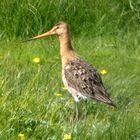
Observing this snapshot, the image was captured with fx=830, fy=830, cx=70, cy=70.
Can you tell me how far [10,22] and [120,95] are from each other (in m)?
2.50

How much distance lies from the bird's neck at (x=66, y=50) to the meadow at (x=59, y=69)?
0.29 metres

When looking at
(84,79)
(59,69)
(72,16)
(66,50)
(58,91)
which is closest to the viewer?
(84,79)

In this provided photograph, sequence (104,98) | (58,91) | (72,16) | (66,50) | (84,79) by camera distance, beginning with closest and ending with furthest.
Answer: (104,98) < (84,79) < (58,91) < (66,50) < (72,16)

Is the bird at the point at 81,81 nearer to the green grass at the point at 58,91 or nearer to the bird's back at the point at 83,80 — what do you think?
the bird's back at the point at 83,80

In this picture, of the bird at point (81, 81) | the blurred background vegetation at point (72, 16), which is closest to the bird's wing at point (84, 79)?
the bird at point (81, 81)

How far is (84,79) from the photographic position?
9094 mm

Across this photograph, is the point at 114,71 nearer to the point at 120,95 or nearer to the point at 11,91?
the point at 120,95

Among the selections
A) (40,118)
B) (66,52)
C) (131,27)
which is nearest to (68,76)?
(66,52)

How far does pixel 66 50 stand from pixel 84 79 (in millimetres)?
696

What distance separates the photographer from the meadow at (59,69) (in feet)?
25.8

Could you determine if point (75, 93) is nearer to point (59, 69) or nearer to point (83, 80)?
point (83, 80)

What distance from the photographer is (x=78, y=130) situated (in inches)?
309

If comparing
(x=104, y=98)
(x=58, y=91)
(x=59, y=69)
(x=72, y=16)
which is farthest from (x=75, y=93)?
(x=72, y=16)

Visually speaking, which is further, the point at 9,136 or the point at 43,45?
the point at 43,45
